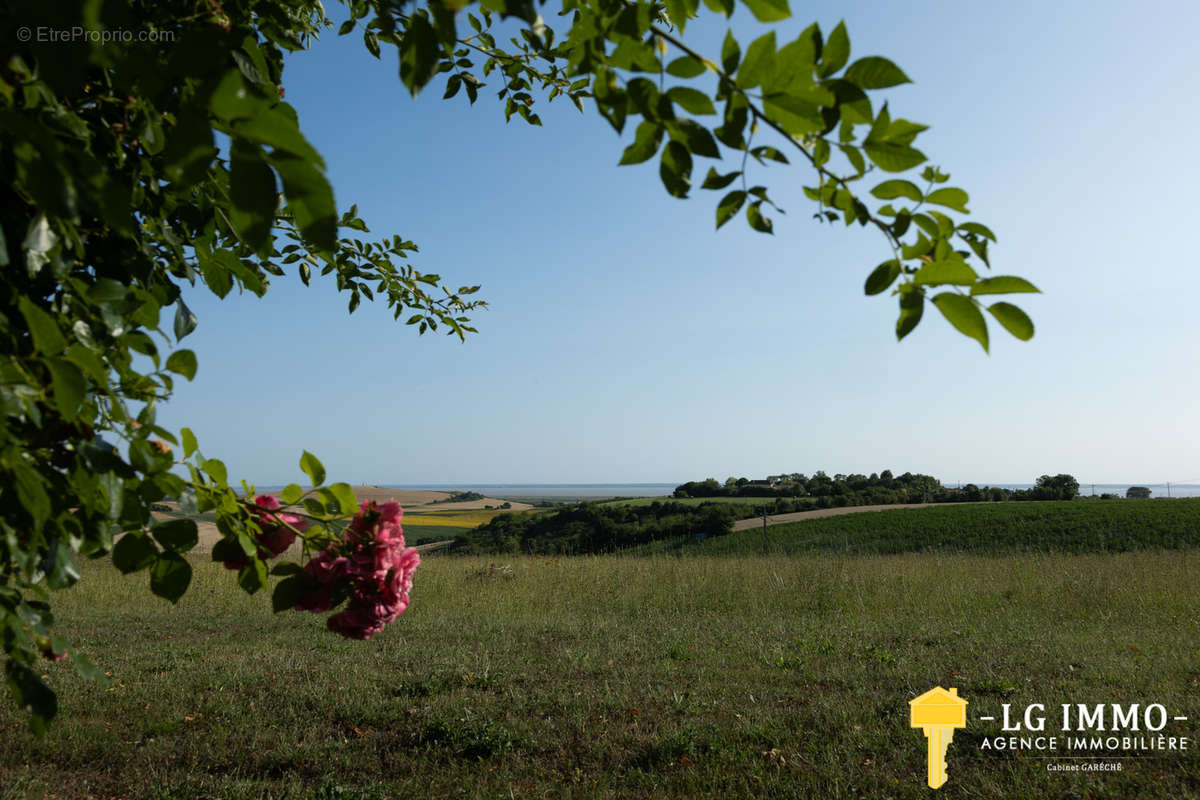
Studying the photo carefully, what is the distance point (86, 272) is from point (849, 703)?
4.44 m

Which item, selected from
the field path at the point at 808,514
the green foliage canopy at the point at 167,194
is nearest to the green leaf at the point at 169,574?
the green foliage canopy at the point at 167,194

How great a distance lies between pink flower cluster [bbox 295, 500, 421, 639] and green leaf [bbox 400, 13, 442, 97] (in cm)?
73

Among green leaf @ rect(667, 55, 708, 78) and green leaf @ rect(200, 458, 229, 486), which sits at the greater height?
green leaf @ rect(667, 55, 708, 78)

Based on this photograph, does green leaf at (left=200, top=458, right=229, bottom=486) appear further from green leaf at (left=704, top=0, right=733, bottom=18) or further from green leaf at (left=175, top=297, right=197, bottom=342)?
green leaf at (left=704, top=0, right=733, bottom=18)

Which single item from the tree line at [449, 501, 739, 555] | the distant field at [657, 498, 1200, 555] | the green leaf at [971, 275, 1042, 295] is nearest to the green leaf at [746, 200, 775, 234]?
the green leaf at [971, 275, 1042, 295]

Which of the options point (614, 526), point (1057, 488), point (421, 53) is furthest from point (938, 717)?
point (1057, 488)

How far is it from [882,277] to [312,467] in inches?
37.9

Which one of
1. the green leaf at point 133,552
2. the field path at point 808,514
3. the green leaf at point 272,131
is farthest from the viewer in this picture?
the field path at point 808,514

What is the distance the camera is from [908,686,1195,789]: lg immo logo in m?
3.42

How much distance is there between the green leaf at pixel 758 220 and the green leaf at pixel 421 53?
0.45 metres

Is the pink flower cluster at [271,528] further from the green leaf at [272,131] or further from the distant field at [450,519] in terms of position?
the distant field at [450,519]

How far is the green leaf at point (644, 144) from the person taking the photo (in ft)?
2.77

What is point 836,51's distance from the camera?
77 cm

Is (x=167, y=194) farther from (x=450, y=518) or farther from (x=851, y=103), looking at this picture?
(x=450, y=518)
